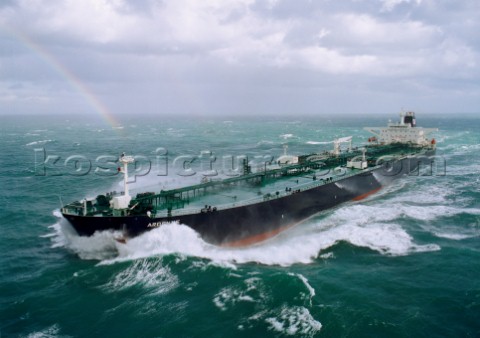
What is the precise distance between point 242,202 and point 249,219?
66.7 inches

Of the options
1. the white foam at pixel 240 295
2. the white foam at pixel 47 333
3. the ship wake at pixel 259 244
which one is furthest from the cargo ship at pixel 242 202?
the white foam at pixel 47 333

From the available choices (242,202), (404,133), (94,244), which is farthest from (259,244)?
(404,133)

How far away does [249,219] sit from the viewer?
3212 cm

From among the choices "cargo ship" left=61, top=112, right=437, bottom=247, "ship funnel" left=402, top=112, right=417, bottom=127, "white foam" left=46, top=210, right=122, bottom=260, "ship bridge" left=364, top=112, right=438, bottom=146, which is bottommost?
"white foam" left=46, top=210, right=122, bottom=260

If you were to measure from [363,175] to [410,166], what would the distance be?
20743 millimetres

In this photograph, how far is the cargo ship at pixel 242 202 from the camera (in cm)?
2780

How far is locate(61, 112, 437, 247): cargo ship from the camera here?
91.2 ft

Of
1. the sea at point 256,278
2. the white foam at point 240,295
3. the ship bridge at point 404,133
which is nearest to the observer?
the sea at point 256,278

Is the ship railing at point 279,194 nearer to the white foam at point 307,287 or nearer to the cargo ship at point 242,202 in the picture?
the cargo ship at point 242,202

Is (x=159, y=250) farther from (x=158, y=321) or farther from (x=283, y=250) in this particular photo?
(x=283, y=250)

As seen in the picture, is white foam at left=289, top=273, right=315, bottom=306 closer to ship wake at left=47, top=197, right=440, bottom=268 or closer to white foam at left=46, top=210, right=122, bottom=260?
ship wake at left=47, top=197, right=440, bottom=268

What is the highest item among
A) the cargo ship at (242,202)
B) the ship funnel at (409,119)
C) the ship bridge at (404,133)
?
the ship funnel at (409,119)

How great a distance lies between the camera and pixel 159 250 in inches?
1088

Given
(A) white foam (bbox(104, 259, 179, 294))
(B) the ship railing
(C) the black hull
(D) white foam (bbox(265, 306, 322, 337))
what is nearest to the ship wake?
(C) the black hull
